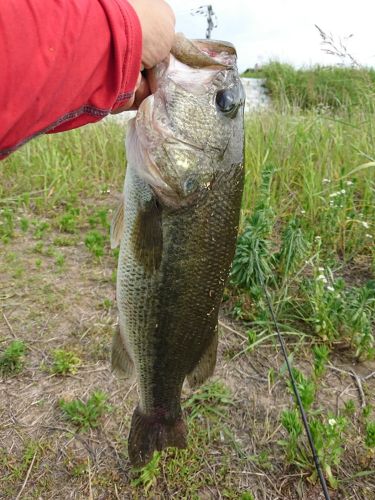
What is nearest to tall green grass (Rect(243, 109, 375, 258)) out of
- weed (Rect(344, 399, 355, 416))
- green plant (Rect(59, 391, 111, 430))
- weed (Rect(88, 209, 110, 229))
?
weed (Rect(88, 209, 110, 229))

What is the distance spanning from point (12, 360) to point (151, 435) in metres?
1.06

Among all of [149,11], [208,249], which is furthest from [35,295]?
[149,11]

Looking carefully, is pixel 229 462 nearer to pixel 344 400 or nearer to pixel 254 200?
pixel 344 400

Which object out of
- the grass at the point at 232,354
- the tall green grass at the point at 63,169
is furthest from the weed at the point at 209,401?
the tall green grass at the point at 63,169

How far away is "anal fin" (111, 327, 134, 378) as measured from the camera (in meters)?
1.79

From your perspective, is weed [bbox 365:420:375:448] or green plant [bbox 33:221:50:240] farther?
green plant [bbox 33:221:50:240]

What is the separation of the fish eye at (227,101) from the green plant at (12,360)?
1.67m

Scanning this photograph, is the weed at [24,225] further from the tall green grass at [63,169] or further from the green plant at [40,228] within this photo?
the tall green grass at [63,169]

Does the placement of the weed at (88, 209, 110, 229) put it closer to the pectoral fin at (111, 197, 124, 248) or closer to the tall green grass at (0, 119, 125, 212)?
the tall green grass at (0, 119, 125, 212)

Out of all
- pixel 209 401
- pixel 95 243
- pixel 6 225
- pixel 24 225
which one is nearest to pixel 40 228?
pixel 24 225

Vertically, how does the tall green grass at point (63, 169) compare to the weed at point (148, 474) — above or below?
above

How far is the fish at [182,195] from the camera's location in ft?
5.07

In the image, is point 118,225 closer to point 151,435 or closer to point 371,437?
point 151,435

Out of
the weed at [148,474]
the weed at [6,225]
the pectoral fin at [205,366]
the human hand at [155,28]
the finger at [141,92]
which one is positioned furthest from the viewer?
the weed at [6,225]
